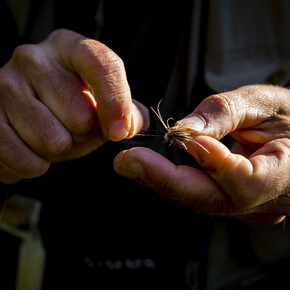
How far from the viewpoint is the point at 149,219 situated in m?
2.28

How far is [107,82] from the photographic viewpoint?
144 centimetres

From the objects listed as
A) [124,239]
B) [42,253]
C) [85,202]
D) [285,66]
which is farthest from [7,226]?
[285,66]

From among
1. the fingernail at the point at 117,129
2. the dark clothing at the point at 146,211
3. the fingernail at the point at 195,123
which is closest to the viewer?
the fingernail at the point at 195,123

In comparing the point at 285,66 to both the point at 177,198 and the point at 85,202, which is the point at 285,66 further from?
the point at 85,202

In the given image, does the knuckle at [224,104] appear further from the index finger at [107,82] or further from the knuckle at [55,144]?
the knuckle at [55,144]

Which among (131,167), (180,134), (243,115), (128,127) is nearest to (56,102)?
(128,127)

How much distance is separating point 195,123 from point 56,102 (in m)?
0.76

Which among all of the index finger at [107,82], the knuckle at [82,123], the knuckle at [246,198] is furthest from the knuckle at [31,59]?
the knuckle at [246,198]

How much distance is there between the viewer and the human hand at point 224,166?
4.20ft

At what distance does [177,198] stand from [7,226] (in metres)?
1.88

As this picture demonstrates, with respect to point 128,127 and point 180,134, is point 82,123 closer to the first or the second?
point 128,127

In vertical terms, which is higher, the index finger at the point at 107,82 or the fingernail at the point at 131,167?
the index finger at the point at 107,82

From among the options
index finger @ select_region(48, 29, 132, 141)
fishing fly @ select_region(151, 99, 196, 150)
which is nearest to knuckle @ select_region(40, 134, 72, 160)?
index finger @ select_region(48, 29, 132, 141)

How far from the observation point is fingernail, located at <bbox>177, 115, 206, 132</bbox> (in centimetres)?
138
